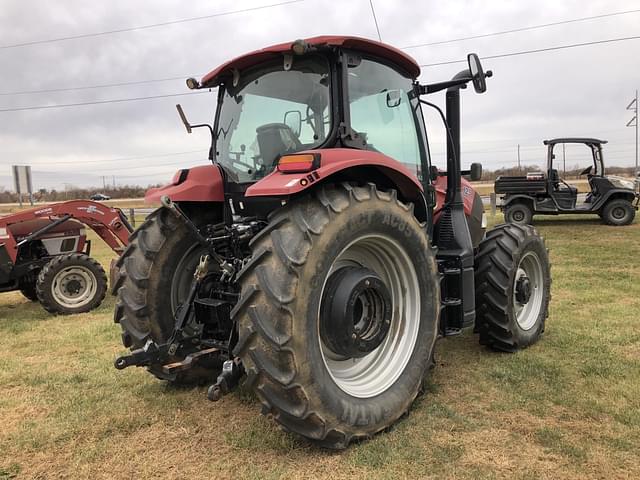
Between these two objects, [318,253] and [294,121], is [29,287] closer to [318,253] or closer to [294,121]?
[294,121]

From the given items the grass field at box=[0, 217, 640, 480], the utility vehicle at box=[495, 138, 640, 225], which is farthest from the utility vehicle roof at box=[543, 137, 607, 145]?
the grass field at box=[0, 217, 640, 480]

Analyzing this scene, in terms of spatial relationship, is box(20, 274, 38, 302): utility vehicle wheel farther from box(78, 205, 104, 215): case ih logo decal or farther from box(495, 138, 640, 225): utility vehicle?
box(495, 138, 640, 225): utility vehicle

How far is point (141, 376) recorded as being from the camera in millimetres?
4184

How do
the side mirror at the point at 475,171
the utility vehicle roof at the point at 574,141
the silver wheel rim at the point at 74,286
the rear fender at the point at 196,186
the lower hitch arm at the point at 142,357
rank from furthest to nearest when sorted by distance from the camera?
the utility vehicle roof at the point at 574,141 < the silver wheel rim at the point at 74,286 < the side mirror at the point at 475,171 < the rear fender at the point at 196,186 < the lower hitch arm at the point at 142,357

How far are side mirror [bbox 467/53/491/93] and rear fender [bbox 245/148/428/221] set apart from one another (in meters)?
1.06

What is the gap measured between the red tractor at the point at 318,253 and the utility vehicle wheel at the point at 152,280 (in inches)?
0.4

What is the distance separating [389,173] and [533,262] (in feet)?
7.42

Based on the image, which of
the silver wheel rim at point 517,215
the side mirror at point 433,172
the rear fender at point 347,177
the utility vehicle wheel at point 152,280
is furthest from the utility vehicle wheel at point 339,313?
the silver wheel rim at point 517,215

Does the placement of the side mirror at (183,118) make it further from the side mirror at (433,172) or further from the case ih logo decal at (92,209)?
the case ih logo decal at (92,209)

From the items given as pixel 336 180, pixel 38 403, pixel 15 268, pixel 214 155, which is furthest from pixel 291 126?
pixel 15 268

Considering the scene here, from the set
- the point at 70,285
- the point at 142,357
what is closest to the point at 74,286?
the point at 70,285

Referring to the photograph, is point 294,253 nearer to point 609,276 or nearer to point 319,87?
point 319,87

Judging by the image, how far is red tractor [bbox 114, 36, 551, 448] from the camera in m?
2.67

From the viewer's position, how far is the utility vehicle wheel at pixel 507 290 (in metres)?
4.29
